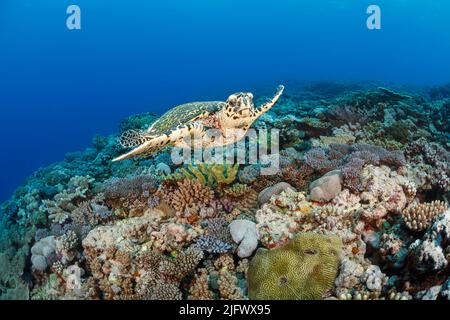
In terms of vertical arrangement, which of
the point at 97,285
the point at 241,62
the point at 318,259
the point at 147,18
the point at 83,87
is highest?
the point at 147,18

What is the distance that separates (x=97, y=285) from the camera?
389cm

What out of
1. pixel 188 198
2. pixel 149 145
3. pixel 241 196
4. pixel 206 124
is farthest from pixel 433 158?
pixel 149 145

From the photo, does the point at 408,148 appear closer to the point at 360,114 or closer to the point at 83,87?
the point at 360,114

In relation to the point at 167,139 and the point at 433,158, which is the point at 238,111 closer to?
the point at 167,139

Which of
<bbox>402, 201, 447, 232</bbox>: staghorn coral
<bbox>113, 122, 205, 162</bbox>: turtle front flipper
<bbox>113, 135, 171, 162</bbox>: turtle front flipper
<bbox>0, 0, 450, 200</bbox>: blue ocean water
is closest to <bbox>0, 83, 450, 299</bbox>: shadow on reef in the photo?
<bbox>402, 201, 447, 232</bbox>: staghorn coral

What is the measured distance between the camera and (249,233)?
3.96 metres

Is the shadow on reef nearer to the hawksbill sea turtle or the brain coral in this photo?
the brain coral

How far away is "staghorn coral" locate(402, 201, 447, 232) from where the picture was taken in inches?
141

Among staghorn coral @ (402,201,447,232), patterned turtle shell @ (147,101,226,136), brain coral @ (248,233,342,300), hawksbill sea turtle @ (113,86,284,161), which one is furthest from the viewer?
patterned turtle shell @ (147,101,226,136)

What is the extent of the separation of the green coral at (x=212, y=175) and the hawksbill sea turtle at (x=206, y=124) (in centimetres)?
52

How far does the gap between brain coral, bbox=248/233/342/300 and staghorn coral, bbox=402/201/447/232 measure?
0.82 m

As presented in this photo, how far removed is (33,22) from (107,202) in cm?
11900

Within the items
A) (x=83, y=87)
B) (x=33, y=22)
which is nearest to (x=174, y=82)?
(x=83, y=87)

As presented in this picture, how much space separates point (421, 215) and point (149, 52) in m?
108
